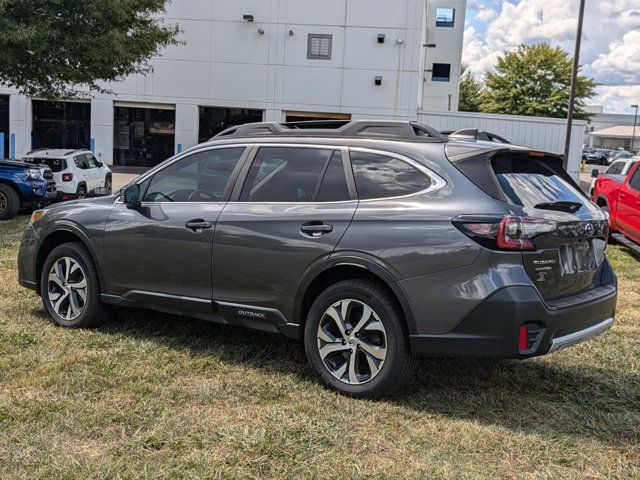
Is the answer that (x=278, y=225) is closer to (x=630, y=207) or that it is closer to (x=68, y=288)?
(x=68, y=288)

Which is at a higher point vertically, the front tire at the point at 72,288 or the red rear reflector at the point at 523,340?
the red rear reflector at the point at 523,340

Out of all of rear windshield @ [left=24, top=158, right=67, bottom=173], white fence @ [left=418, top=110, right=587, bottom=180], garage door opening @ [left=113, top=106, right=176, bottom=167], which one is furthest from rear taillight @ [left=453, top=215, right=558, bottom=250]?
garage door opening @ [left=113, top=106, right=176, bottom=167]

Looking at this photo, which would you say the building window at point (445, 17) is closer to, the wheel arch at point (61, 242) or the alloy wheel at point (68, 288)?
the wheel arch at point (61, 242)

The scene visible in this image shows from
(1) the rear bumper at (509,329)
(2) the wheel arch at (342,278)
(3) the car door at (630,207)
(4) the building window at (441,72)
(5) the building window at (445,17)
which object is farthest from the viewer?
(4) the building window at (441,72)

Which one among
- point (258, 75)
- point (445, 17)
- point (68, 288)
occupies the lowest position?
point (68, 288)

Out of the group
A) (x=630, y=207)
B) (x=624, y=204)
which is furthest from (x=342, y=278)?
(x=624, y=204)

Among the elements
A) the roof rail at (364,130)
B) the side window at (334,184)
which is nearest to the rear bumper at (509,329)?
the side window at (334,184)

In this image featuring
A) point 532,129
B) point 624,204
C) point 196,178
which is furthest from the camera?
point 532,129

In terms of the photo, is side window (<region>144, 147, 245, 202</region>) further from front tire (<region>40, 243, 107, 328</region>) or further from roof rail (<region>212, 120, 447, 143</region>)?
front tire (<region>40, 243, 107, 328</region>)

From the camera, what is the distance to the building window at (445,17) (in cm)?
4228

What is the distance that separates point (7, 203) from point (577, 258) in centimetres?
1213

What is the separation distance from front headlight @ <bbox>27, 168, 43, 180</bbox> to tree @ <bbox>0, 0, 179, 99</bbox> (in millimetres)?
2112

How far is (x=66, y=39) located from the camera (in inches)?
554

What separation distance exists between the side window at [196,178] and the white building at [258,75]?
2501 cm
